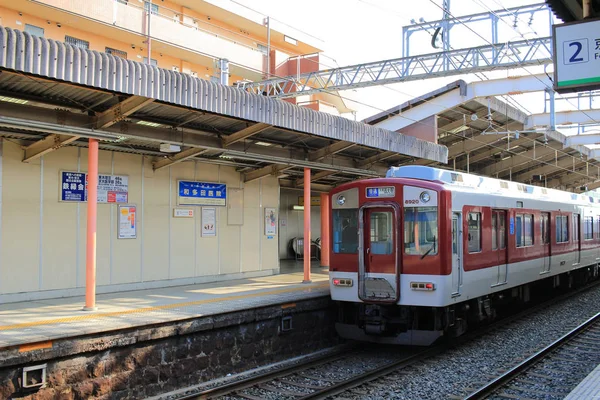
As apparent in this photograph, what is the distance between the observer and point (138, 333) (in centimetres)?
721

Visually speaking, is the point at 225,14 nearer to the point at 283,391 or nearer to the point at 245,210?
the point at 245,210

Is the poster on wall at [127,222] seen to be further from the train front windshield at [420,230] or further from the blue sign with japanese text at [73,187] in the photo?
the train front windshield at [420,230]

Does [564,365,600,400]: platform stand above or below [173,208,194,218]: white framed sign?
below

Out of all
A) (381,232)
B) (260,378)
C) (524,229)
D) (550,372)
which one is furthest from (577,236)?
(260,378)

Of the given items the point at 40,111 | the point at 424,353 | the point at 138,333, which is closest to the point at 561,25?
the point at 424,353

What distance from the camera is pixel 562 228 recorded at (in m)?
14.5

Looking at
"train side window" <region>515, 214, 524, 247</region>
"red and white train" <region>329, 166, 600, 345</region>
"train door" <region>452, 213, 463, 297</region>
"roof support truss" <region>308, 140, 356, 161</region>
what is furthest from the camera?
"roof support truss" <region>308, 140, 356, 161</region>

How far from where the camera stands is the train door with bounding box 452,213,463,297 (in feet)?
29.2

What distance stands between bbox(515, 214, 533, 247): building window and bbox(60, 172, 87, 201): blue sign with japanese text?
8.67 meters

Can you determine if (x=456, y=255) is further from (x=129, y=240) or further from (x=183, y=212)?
(x=129, y=240)

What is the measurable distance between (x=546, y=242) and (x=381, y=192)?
6192 millimetres

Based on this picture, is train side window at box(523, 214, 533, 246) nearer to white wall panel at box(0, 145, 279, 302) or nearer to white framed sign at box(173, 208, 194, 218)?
white wall panel at box(0, 145, 279, 302)

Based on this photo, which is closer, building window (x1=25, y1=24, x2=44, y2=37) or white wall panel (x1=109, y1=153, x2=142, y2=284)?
white wall panel (x1=109, y1=153, x2=142, y2=284)

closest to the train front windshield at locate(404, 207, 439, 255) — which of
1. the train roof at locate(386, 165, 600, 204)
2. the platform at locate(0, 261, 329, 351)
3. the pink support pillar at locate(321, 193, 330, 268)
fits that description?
the train roof at locate(386, 165, 600, 204)
